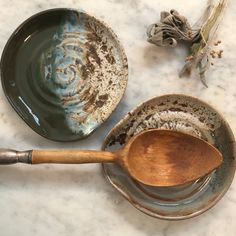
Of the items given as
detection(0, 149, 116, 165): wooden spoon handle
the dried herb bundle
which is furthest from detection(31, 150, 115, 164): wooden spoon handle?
the dried herb bundle

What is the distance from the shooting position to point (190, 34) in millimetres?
865

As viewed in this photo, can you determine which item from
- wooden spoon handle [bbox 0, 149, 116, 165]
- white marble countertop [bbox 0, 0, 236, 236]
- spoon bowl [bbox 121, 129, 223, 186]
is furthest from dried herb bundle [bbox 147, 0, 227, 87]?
wooden spoon handle [bbox 0, 149, 116, 165]

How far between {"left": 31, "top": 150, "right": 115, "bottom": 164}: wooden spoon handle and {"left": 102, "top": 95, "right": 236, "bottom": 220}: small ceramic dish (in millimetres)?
49

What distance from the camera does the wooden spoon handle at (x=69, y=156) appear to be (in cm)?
81

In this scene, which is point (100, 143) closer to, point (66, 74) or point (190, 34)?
point (66, 74)

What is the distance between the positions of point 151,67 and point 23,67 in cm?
26

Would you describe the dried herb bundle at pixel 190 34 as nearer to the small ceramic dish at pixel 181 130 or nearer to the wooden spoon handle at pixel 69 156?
the small ceramic dish at pixel 181 130

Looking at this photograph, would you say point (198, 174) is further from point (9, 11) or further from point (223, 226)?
point (9, 11)

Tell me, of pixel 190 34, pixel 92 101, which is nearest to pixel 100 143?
pixel 92 101

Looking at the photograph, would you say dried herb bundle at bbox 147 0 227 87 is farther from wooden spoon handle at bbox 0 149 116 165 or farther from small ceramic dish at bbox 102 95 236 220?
wooden spoon handle at bbox 0 149 116 165

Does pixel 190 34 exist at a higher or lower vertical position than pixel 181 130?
higher

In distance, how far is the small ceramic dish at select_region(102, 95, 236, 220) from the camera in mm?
863

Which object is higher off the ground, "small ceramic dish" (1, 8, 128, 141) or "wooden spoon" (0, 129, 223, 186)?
"small ceramic dish" (1, 8, 128, 141)

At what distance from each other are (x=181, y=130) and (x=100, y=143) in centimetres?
17
